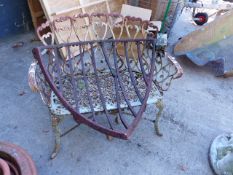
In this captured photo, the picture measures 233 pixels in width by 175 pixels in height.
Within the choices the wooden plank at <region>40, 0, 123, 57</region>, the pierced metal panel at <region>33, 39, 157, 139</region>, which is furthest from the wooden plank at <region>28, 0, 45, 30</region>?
the pierced metal panel at <region>33, 39, 157, 139</region>

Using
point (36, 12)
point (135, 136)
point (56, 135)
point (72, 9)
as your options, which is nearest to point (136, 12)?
point (72, 9)

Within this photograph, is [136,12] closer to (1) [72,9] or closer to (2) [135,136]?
(1) [72,9]

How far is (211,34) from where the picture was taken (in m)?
3.01

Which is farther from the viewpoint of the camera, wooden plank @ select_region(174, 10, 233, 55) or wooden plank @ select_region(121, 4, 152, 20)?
wooden plank @ select_region(121, 4, 152, 20)

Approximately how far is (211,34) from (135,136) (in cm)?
152

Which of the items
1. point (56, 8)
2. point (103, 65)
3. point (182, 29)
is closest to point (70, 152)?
point (103, 65)

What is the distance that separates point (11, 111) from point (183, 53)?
1.97 metres

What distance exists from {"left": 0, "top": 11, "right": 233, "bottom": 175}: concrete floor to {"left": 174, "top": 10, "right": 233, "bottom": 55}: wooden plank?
0.45m

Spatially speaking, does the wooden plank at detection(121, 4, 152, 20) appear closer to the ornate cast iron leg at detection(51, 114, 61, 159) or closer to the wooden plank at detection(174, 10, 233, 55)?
the wooden plank at detection(174, 10, 233, 55)

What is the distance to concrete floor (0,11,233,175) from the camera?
6.81 feet

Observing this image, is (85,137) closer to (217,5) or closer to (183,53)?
(183,53)

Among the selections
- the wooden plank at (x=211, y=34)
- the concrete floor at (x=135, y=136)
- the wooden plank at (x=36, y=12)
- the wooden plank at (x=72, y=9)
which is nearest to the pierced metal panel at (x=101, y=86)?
the concrete floor at (x=135, y=136)

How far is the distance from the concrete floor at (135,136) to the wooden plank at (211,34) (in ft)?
1.49

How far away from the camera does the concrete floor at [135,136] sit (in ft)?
6.81
